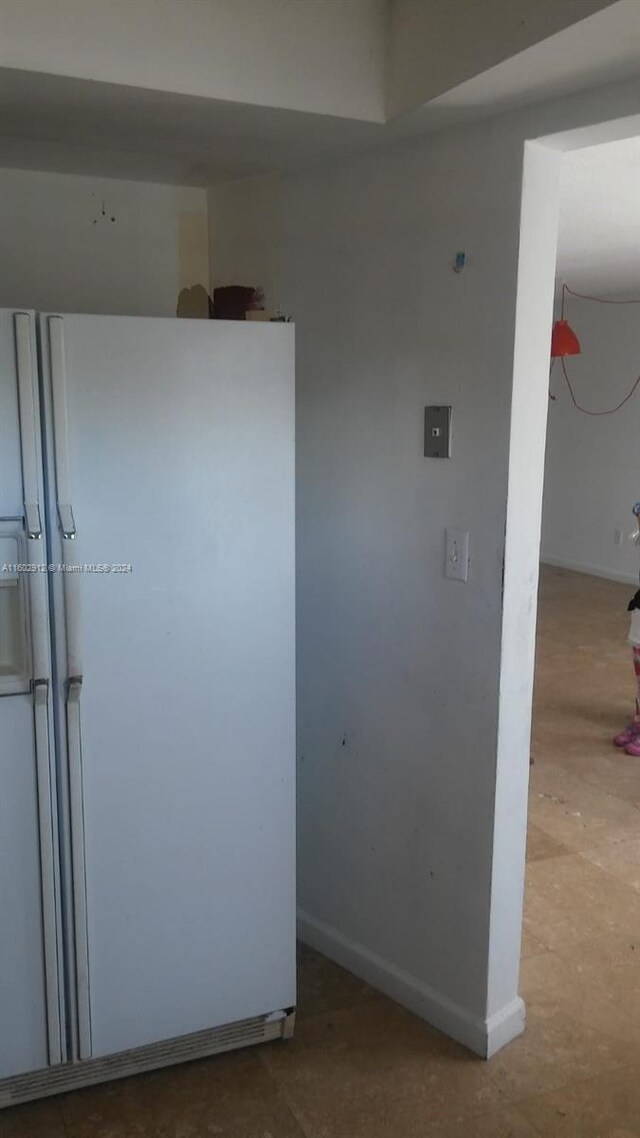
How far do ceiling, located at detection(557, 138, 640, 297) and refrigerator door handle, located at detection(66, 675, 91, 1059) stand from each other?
179cm

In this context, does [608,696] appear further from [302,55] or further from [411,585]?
[302,55]

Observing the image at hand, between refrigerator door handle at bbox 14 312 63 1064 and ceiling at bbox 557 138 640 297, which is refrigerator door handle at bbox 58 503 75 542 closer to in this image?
refrigerator door handle at bbox 14 312 63 1064

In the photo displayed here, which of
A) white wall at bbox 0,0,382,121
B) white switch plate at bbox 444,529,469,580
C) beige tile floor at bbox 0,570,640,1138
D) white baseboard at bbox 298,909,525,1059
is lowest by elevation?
beige tile floor at bbox 0,570,640,1138

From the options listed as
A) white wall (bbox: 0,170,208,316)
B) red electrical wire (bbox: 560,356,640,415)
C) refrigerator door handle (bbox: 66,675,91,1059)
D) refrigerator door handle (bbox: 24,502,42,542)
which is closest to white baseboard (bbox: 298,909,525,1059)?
refrigerator door handle (bbox: 66,675,91,1059)

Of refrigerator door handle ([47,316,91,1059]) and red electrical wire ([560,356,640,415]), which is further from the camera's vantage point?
red electrical wire ([560,356,640,415])

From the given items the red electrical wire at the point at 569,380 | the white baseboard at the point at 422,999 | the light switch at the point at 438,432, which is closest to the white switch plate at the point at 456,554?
the light switch at the point at 438,432

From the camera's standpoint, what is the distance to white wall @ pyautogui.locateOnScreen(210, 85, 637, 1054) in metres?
2.11

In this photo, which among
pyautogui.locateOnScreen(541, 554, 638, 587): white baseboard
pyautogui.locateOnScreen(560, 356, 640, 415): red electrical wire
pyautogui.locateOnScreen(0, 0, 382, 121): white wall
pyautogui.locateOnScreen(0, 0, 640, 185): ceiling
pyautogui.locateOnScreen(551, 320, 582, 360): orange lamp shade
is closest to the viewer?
pyautogui.locateOnScreen(0, 0, 640, 185): ceiling

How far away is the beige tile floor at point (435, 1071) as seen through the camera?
2082 mm

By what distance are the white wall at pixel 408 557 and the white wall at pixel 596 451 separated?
5448mm

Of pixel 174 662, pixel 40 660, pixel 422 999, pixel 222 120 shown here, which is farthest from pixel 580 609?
pixel 40 660

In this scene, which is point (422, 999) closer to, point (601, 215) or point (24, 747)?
point (24, 747)

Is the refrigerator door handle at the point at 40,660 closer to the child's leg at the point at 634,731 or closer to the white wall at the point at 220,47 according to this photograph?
the white wall at the point at 220,47

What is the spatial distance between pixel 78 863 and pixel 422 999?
3.32ft
